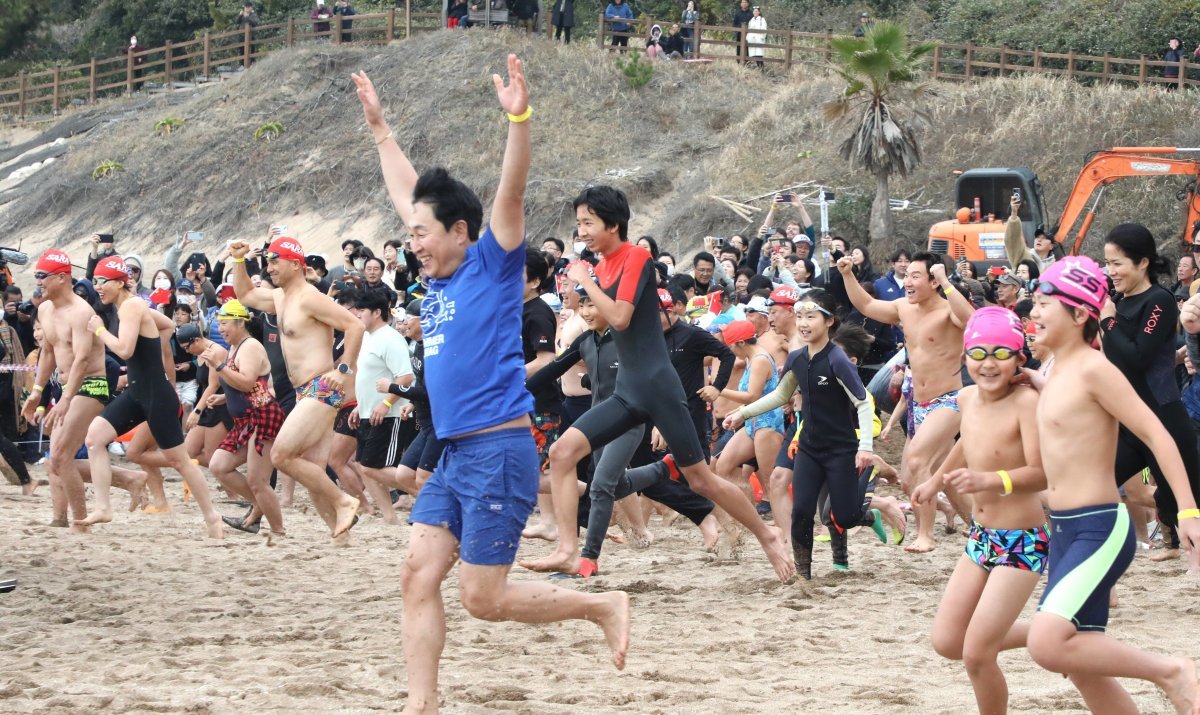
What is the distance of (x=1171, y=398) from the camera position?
7730 millimetres

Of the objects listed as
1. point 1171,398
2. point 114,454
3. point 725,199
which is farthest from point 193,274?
point 1171,398

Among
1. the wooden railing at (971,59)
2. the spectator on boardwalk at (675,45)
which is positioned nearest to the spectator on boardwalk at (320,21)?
the wooden railing at (971,59)

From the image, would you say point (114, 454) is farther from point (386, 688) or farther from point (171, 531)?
point (386, 688)

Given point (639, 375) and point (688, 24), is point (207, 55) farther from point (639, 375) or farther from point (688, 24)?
point (639, 375)

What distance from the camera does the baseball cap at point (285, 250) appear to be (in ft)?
30.6

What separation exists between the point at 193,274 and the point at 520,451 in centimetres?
1429

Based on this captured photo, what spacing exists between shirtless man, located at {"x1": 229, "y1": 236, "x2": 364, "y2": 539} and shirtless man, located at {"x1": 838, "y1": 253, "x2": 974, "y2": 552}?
324cm

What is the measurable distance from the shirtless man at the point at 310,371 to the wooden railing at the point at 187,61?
28634 mm

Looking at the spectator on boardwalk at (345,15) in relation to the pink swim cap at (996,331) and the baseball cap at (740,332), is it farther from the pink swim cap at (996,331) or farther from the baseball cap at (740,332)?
the pink swim cap at (996,331)

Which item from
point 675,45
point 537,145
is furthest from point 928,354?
point 675,45

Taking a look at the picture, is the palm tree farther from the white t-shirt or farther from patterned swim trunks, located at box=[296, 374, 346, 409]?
patterned swim trunks, located at box=[296, 374, 346, 409]

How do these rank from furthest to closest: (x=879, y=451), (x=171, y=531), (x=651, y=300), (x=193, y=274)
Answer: (x=193, y=274), (x=879, y=451), (x=171, y=531), (x=651, y=300)

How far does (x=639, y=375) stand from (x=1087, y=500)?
123 inches

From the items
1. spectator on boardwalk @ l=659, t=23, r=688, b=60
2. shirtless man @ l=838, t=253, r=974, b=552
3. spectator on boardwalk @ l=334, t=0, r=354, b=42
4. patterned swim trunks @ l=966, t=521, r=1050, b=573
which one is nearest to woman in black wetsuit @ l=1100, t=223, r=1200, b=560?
shirtless man @ l=838, t=253, r=974, b=552
